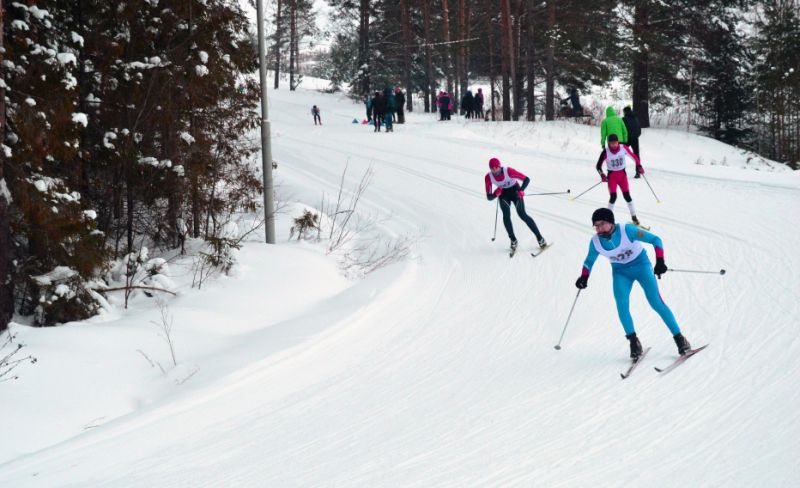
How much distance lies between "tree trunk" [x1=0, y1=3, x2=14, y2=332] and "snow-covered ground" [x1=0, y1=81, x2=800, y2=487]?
0.45m

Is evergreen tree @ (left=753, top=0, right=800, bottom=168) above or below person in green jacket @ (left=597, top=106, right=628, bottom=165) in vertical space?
above

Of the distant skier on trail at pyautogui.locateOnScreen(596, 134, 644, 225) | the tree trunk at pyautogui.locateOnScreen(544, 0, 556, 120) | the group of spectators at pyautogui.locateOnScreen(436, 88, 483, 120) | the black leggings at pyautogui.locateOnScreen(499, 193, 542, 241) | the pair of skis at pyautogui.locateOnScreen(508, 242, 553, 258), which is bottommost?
the pair of skis at pyautogui.locateOnScreen(508, 242, 553, 258)

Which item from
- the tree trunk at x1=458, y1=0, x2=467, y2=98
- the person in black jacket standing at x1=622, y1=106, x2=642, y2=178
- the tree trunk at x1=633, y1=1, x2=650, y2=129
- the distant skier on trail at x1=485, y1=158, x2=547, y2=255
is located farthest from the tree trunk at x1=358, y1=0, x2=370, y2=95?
the distant skier on trail at x1=485, y1=158, x2=547, y2=255

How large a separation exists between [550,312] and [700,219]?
5.23m

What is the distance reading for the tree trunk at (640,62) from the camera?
2556cm

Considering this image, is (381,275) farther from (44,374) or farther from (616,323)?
(44,374)

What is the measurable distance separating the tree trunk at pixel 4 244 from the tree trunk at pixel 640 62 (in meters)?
22.5

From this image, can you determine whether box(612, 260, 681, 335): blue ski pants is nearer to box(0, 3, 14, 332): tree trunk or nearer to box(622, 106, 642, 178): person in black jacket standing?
box(0, 3, 14, 332): tree trunk

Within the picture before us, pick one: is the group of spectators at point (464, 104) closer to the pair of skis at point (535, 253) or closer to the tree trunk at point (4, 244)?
the pair of skis at point (535, 253)

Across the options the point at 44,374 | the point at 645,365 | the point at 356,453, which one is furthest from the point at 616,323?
the point at 44,374

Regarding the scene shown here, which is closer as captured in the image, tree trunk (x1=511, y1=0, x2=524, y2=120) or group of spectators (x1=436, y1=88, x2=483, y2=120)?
tree trunk (x1=511, y1=0, x2=524, y2=120)

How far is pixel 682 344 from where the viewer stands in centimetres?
722

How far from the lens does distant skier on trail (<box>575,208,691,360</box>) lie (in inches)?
278

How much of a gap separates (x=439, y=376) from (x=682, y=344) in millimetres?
2609
